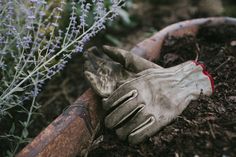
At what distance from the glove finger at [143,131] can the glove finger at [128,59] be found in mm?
370

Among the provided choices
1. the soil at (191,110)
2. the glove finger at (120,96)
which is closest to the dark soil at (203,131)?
the soil at (191,110)

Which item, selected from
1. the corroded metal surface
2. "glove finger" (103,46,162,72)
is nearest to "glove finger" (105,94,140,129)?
the corroded metal surface

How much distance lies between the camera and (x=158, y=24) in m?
3.75

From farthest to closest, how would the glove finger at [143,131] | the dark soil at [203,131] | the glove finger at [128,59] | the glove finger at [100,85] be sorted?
the glove finger at [128,59], the glove finger at [100,85], the glove finger at [143,131], the dark soil at [203,131]

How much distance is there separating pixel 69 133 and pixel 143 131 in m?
0.36

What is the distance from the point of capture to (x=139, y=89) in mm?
1879

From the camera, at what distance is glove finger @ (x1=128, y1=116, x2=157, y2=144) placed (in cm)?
179

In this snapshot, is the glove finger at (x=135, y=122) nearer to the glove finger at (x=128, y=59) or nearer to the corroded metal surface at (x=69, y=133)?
the corroded metal surface at (x=69, y=133)

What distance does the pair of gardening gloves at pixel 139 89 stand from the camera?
183 cm

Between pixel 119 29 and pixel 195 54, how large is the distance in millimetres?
1466

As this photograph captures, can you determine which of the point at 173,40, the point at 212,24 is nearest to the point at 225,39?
the point at 212,24

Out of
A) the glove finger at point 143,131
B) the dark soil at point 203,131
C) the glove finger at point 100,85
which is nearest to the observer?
the dark soil at point 203,131

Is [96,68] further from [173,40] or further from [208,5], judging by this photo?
[208,5]

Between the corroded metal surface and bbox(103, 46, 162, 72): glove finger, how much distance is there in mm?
244
